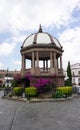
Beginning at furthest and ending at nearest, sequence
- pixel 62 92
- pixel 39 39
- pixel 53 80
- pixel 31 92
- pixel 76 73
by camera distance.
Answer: pixel 76 73
pixel 39 39
pixel 53 80
pixel 62 92
pixel 31 92

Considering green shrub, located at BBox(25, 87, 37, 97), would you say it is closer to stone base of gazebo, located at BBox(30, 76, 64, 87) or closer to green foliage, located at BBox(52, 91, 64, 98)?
green foliage, located at BBox(52, 91, 64, 98)

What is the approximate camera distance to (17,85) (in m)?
24.9

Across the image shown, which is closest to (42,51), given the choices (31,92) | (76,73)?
(31,92)

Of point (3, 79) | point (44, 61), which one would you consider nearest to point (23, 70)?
point (44, 61)

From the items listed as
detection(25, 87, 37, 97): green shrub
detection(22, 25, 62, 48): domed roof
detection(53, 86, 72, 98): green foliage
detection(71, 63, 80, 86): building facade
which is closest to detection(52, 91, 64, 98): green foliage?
detection(53, 86, 72, 98): green foliage

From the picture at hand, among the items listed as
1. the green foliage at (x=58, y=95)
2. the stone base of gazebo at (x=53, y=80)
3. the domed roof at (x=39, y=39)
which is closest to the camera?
the green foliage at (x=58, y=95)

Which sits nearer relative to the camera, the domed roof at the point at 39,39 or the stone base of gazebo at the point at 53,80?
the stone base of gazebo at the point at 53,80

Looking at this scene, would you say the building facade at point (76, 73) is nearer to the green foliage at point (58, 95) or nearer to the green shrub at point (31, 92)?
the green foliage at point (58, 95)

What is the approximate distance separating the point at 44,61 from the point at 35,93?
9913 millimetres

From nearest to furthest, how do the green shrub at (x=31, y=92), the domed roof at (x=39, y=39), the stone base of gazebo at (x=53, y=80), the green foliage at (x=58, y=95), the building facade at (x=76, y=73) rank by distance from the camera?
the green foliage at (x=58, y=95) → the green shrub at (x=31, y=92) → the stone base of gazebo at (x=53, y=80) → the domed roof at (x=39, y=39) → the building facade at (x=76, y=73)

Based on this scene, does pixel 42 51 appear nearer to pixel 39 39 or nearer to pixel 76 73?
pixel 39 39

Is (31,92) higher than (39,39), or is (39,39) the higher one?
(39,39)

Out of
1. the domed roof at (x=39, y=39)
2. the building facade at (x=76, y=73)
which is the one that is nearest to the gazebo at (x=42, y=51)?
the domed roof at (x=39, y=39)

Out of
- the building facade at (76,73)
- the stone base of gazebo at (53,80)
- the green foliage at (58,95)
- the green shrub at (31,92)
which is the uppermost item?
the building facade at (76,73)
